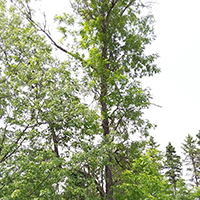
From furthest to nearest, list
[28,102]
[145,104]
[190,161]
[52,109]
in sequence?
1. [190,161]
2. [145,104]
3. [28,102]
4. [52,109]

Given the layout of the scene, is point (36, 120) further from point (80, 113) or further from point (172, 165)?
point (172, 165)

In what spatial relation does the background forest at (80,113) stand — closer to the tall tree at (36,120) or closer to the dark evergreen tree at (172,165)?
the tall tree at (36,120)

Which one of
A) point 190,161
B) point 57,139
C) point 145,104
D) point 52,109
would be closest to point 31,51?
point 52,109

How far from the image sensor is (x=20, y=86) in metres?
8.45

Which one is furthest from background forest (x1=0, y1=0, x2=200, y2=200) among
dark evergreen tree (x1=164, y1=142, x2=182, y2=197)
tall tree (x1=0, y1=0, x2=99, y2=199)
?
dark evergreen tree (x1=164, y1=142, x2=182, y2=197)

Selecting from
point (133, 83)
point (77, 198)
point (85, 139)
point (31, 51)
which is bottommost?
→ point (77, 198)

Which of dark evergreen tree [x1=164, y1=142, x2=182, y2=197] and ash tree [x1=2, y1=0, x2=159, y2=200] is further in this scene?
dark evergreen tree [x1=164, y1=142, x2=182, y2=197]

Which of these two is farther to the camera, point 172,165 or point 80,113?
point 172,165

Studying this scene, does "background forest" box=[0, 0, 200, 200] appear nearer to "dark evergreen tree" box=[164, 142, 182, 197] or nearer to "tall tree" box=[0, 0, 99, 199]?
"tall tree" box=[0, 0, 99, 199]

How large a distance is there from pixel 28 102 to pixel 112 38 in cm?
569

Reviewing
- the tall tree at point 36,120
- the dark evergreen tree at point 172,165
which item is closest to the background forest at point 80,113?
the tall tree at point 36,120

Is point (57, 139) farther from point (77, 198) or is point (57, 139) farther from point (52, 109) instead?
point (77, 198)

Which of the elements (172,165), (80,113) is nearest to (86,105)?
(80,113)

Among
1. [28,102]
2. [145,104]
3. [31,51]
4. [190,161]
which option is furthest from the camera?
[190,161]
